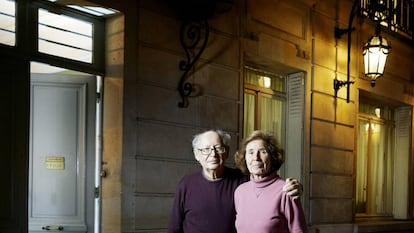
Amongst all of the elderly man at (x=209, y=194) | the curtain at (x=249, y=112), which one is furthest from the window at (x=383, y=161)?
the elderly man at (x=209, y=194)

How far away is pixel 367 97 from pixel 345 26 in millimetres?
1333

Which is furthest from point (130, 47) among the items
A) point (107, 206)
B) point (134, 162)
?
point (107, 206)

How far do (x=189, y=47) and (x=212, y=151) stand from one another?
2.15m

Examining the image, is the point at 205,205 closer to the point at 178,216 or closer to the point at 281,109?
the point at 178,216

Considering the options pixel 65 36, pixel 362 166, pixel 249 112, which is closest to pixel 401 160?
pixel 362 166

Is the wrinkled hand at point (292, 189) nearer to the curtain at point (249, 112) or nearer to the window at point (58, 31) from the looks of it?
the window at point (58, 31)

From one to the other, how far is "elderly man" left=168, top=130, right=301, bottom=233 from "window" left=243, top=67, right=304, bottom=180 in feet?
10.6

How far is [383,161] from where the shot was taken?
30.6 feet

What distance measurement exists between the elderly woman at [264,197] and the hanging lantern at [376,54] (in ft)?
15.2

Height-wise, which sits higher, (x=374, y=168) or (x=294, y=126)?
(x=294, y=126)

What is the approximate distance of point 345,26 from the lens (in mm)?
7688

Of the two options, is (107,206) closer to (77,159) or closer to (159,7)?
(77,159)

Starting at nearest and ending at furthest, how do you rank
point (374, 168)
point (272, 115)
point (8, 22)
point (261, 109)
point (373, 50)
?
point (8, 22), point (261, 109), point (272, 115), point (373, 50), point (374, 168)

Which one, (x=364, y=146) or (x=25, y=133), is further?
(x=364, y=146)
